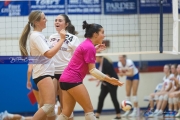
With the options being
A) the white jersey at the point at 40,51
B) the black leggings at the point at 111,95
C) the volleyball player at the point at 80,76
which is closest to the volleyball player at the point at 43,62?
the white jersey at the point at 40,51

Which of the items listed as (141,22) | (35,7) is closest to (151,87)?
(141,22)

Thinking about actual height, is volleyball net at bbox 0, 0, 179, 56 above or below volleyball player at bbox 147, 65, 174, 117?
above

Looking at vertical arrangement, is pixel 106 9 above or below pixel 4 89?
above

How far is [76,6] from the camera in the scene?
10281mm

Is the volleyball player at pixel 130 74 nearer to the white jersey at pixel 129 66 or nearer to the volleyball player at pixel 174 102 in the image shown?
the white jersey at pixel 129 66

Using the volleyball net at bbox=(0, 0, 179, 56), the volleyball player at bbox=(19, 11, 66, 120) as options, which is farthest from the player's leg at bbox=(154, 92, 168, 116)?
the volleyball player at bbox=(19, 11, 66, 120)

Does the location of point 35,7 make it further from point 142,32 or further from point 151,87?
point 151,87

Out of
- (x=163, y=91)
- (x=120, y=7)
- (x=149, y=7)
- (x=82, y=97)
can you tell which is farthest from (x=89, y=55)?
(x=163, y=91)

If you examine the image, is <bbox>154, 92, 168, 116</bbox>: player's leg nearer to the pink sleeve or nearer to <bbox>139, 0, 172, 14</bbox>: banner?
<bbox>139, 0, 172, 14</bbox>: banner

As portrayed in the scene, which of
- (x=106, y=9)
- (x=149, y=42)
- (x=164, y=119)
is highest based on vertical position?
(x=106, y=9)

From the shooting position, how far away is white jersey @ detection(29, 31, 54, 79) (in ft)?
22.8

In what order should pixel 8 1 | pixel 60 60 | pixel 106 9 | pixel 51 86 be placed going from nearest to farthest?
pixel 51 86 → pixel 60 60 → pixel 8 1 → pixel 106 9

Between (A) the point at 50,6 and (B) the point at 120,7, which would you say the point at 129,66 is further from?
(A) the point at 50,6

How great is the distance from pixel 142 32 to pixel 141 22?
0.57 meters
